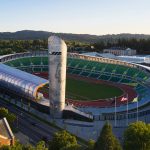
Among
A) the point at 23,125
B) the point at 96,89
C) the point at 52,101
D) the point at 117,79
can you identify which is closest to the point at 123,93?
the point at 96,89

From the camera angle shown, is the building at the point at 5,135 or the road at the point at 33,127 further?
the road at the point at 33,127

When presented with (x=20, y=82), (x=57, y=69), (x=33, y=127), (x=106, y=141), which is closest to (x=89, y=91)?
(x=20, y=82)

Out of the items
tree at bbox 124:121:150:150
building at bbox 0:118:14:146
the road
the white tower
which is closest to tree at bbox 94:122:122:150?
tree at bbox 124:121:150:150

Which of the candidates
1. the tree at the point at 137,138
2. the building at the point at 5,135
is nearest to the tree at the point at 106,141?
the tree at the point at 137,138

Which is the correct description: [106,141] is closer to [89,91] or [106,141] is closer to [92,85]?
[89,91]

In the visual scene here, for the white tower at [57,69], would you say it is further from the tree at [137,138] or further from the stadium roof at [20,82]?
the tree at [137,138]

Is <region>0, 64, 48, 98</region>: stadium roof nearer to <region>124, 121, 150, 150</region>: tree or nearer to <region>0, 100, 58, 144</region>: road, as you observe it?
<region>0, 100, 58, 144</region>: road
